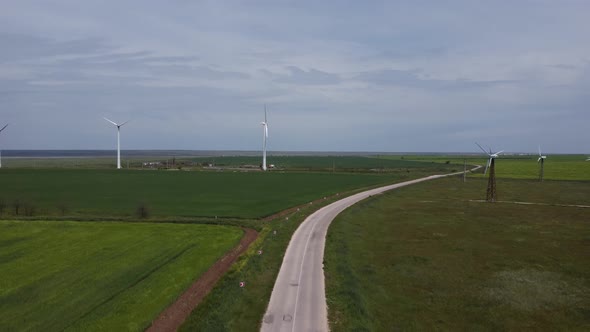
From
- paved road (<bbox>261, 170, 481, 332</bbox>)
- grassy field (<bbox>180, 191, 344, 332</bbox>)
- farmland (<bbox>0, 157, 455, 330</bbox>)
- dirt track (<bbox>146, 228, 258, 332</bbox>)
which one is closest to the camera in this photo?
paved road (<bbox>261, 170, 481, 332</bbox>)

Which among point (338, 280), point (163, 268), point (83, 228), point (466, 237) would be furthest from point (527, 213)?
point (83, 228)

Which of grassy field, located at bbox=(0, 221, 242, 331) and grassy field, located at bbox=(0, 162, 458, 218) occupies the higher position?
grassy field, located at bbox=(0, 162, 458, 218)

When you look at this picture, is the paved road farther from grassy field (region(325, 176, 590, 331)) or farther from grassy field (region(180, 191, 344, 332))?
grassy field (region(325, 176, 590, 331))

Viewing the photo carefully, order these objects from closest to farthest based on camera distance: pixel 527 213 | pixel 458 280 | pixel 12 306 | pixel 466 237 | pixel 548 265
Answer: pixel 12 306, pixel 458 280, pixel 548 265, pixel 466 237, pixel 527 213

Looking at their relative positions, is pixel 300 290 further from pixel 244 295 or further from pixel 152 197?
pixel 152 197

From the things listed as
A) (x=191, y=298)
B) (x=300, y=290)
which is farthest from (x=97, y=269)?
(x=300, y=290)

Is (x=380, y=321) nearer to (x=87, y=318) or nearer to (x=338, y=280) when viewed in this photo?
(x=338, y=280)

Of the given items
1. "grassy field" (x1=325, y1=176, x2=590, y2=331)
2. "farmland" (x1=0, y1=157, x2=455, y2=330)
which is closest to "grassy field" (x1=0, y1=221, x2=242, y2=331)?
"farmland" (x1=0, y1=157, x2=455, y2=330)

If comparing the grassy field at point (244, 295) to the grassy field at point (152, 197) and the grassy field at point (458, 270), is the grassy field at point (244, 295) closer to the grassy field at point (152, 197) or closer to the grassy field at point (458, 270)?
the grassy field at point (458, 270)
